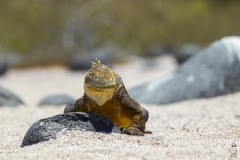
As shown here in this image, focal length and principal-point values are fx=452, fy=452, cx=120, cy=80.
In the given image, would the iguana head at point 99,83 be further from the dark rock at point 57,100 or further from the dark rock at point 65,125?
the dark rock at point 57,100

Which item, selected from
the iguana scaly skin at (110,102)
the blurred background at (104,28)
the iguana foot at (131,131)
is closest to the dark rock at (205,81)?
the iguana scaly skin at (110,102)

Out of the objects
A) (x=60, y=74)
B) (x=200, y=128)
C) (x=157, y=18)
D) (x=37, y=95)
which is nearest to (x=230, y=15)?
(x=157, y=18)

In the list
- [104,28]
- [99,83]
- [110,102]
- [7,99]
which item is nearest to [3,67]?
[104,28]

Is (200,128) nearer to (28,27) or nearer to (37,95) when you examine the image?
(37,95)

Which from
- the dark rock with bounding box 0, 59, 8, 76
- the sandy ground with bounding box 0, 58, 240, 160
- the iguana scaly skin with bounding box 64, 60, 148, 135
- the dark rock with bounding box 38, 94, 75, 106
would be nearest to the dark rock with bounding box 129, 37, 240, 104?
the sandy ground with bounding box 0, 58, 240, 160

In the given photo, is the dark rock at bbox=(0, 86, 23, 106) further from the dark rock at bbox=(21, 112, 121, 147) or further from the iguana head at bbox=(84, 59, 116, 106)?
the iguana head at bbox=(84, 59, 116, 106)

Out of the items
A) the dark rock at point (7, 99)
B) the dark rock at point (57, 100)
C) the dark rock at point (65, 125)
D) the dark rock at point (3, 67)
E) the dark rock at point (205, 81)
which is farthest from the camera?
the dark rock at point (3, 67)

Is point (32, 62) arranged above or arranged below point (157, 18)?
below
